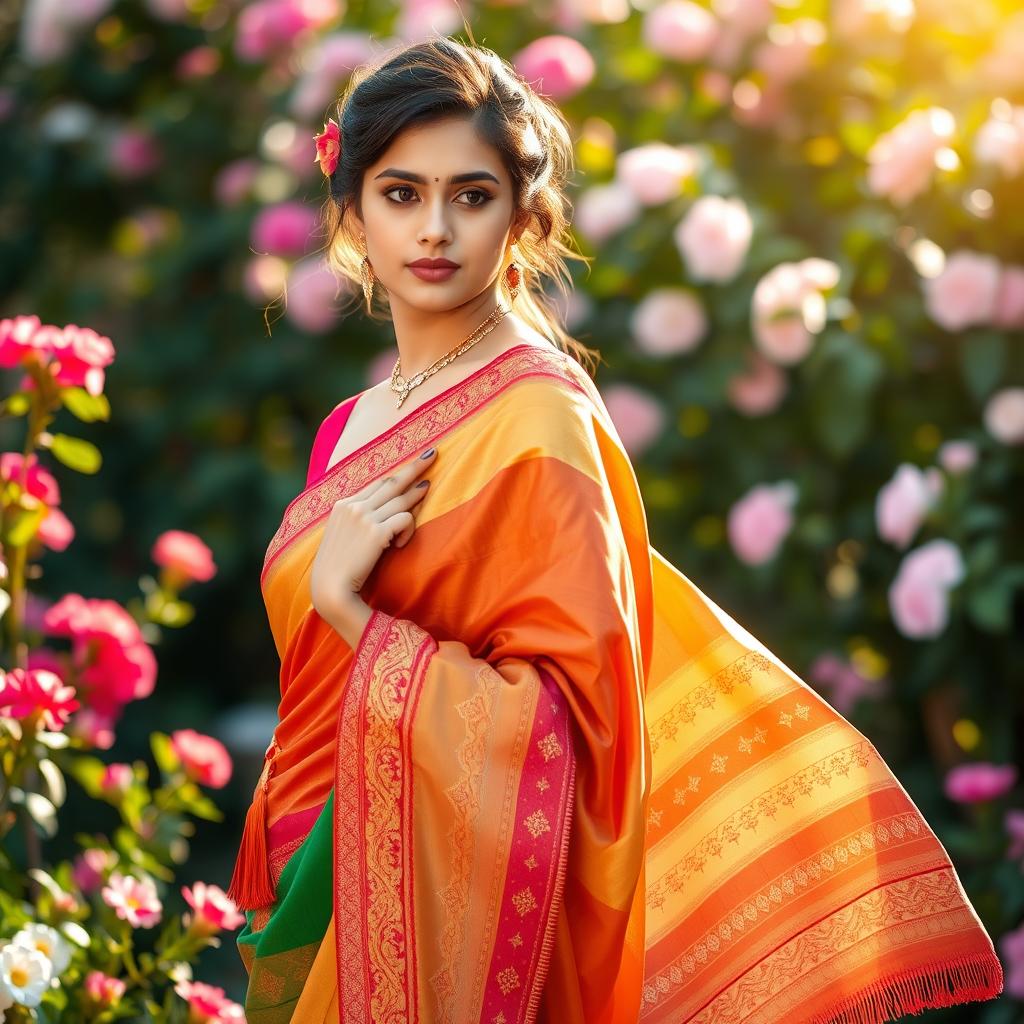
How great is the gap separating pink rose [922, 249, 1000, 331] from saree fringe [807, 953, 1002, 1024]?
1680 millimetres

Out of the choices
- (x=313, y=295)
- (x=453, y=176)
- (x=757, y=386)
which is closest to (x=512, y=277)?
(x=453, y=176)

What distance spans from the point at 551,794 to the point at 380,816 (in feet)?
0.59

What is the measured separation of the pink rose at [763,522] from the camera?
334 centimetres

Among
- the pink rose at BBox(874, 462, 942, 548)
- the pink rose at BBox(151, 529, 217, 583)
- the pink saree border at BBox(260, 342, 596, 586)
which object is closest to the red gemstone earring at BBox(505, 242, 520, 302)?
the pink saree border at BBox(260, 342, 596, 586)

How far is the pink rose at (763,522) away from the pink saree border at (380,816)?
184cm

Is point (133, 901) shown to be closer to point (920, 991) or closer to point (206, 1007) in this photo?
point (206, 1007)

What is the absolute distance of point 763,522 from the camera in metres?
3.35

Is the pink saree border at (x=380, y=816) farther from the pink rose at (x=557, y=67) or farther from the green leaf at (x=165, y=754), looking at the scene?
the pink rose at (x=557, y=67)

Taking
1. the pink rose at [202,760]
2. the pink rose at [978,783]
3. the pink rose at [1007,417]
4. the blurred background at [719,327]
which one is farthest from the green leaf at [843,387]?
the pink rose at [202,760]

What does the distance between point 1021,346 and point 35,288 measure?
3.23 metres

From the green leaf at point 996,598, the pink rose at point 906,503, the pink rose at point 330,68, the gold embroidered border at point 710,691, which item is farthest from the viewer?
the pink rose at point 330,68

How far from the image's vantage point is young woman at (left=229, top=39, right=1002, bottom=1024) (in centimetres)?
157

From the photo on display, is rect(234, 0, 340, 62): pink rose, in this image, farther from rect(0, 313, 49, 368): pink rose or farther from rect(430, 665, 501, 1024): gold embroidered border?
rect(430, 665, 501, 1024): gold embroidered border

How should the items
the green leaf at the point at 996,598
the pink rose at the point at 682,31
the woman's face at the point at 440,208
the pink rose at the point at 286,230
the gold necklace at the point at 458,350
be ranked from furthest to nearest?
1. the pink rose at the point at 286,230
2. the pink rose at the point at 682,31
3. the green leaf at the point at 996,598
4. the gold necklace at the point at 458,350
5. the woman's face at the point at 440,208
